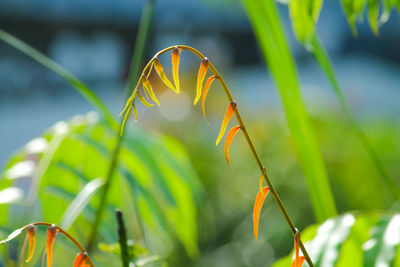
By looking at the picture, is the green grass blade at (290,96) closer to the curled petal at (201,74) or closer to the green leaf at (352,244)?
the green leaf at (352,244)

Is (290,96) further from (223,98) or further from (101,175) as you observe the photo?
(223,98)

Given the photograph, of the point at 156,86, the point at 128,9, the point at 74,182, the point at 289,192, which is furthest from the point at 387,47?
the point at 74,182

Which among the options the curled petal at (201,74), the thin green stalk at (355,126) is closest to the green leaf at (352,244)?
the thin green stalk at (355,126)

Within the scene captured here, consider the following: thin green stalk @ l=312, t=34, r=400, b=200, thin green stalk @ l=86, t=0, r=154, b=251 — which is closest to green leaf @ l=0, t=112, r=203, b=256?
thin green stalk @ l=86, t=0, r=154, b=251

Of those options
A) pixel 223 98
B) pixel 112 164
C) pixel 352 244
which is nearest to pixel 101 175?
pixel 112 164

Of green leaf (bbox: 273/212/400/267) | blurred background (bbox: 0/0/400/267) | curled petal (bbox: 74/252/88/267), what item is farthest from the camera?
blurred background (bbox: 0/0/400/267)

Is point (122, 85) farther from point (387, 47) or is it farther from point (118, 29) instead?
point (387, 47)

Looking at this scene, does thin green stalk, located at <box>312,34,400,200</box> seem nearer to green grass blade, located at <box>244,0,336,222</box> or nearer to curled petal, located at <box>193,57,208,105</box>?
green grass blade, located at <box>244,0,336,222</box>
